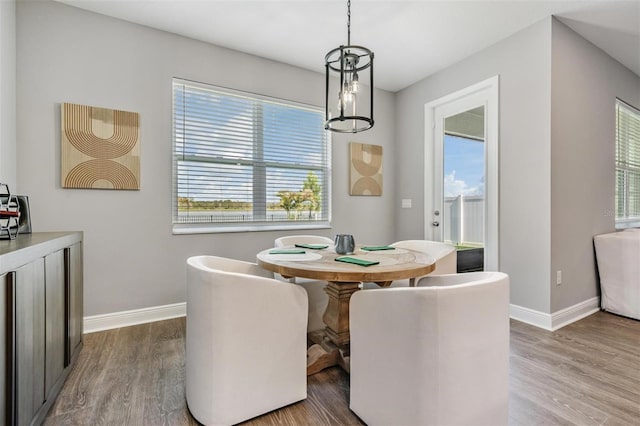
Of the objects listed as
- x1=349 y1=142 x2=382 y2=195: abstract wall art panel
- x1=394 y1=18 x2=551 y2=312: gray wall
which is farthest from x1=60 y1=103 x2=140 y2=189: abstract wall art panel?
x1=394 y1=18 x2=551 y2=312: gray wall

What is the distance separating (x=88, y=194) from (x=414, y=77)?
3.69 meters

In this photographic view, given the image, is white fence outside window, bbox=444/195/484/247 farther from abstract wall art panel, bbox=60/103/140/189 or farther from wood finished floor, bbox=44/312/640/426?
abstract wall art panel, bbox=60/103/140/189

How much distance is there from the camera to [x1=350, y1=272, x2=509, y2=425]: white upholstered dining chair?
115 centimetres

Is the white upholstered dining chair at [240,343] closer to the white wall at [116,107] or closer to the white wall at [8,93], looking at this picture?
the white wall at [116,107]

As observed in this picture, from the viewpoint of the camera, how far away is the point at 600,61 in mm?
3182

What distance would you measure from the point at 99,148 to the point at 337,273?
7.59 feet

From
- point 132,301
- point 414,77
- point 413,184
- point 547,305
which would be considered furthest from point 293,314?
point 414,77

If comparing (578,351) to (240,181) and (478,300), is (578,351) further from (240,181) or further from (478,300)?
(240,181)

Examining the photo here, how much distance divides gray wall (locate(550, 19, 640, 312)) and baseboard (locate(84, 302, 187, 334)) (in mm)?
3365

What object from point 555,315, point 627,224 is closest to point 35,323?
point 555,315

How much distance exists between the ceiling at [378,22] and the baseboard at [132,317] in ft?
8.31

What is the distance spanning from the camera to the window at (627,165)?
143 inches

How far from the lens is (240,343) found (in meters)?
1.38

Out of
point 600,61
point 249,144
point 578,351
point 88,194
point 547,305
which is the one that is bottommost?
point 578,351
